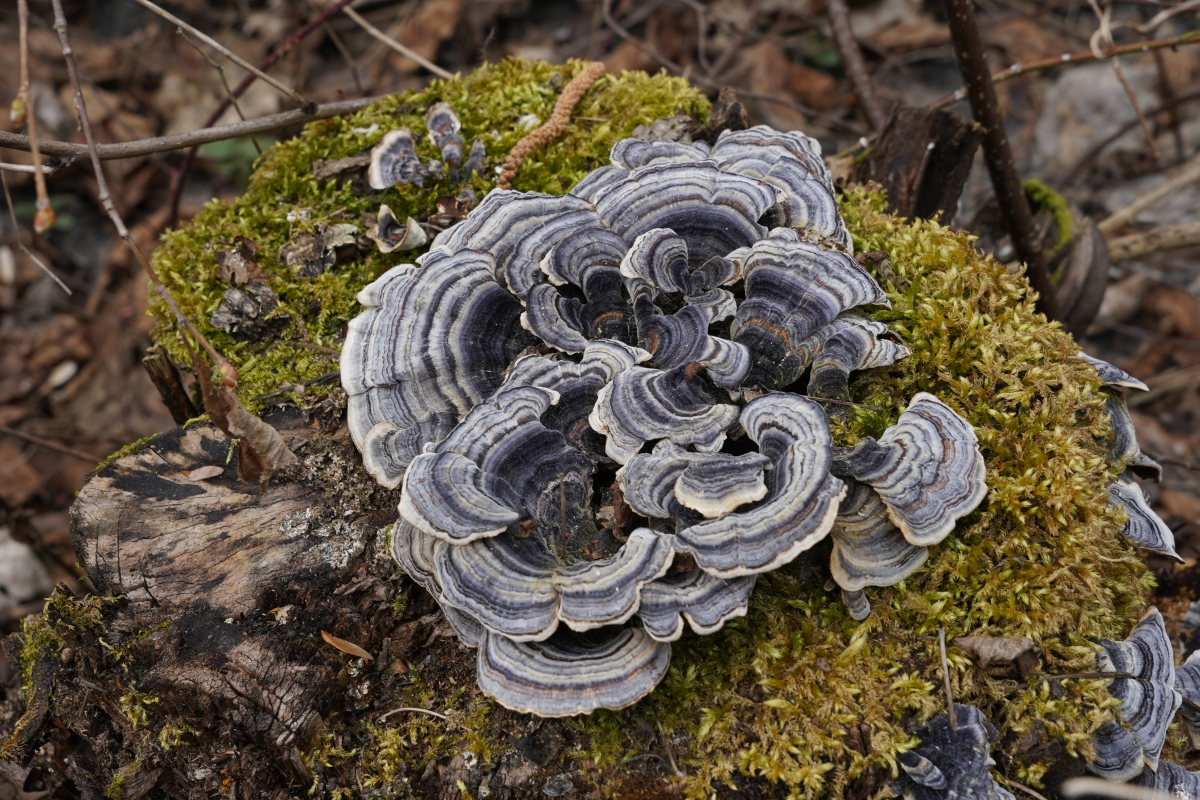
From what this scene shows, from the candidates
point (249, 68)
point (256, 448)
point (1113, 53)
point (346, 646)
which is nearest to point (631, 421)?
point (346, 646)

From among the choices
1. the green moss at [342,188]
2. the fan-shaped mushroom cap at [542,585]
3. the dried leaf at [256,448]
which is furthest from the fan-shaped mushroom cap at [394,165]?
the fan-shaped mushroom cap at [542,585]

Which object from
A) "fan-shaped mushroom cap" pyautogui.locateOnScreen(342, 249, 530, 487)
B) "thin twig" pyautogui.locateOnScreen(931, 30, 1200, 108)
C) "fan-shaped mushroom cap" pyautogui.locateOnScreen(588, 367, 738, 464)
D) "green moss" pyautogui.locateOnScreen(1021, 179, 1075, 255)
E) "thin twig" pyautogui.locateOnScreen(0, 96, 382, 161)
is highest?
"thin twig" pyautogui.locateOnScreen(0, 96, 382, 161)

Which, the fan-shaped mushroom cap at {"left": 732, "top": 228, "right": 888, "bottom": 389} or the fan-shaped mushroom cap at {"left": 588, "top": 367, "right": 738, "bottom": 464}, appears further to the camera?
the fan-shaped mushroom cap at {"left": 732, "top": 228, "right": 888, "bottom": 389}

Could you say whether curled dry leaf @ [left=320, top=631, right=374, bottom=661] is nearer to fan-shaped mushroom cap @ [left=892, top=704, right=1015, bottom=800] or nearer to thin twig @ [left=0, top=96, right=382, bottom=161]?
fan-shaped mushroom cap @ [left=892, top=704, right=1015, bottom=800]

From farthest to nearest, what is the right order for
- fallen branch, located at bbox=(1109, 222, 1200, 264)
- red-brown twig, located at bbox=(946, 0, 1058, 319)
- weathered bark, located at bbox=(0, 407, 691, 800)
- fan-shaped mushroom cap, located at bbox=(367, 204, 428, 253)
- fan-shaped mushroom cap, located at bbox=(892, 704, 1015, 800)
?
fallen branch, located at bbox=(1109, 222, 1200, 264)
red-brown twig, located at bbox=(946, 0, 1058, 319)
fan-shaped mushroom cap, located at bbox=(367, 204, 428, 253)
weathered bark, located at bbox=(0, 407, 691, 800)
fan-shaped mushroom cap, located at bbox=(892, 704, 1015, 800)

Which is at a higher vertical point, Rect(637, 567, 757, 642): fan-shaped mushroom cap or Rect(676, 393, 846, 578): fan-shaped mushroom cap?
Rect(676, 393, 846, 578): fan-shaped mushroom cap

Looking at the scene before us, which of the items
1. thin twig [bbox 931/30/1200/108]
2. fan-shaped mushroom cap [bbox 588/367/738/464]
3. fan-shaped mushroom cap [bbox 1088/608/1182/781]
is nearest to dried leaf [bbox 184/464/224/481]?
fan-shaped mushroom cap [bbox 588/367/738/464]

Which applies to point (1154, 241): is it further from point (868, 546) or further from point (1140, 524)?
point (868, 546)
